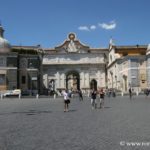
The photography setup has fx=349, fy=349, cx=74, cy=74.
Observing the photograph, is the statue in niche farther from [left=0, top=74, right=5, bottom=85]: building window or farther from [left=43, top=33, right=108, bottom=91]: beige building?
[left=0, top=74, right=5, bottom=85]: building window

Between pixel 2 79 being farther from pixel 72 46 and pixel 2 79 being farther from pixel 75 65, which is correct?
pixel 72 46

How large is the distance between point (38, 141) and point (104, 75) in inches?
3125

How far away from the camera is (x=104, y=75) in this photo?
3519 inches

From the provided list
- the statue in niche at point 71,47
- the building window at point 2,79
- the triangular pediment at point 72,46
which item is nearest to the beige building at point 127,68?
the triangular pediment at point 72,46

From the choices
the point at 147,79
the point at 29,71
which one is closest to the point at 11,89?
the point at 29,71

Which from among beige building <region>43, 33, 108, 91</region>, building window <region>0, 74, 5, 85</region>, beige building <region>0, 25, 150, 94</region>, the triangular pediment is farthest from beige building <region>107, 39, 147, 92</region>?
building window <region>0, 74, 5, 85</region>

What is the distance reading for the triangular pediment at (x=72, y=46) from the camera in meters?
88.0

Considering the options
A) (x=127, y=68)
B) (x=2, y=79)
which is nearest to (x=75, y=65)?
(x=127, y=68)

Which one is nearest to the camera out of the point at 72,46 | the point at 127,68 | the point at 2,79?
the point at 2,79

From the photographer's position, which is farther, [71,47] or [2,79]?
[71,47]

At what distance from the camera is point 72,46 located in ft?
290

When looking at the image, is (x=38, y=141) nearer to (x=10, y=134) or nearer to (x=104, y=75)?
(x=10, y=134)

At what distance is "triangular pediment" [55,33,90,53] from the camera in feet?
289

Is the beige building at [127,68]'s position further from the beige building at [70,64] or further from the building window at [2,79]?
the building window at [2,79]
